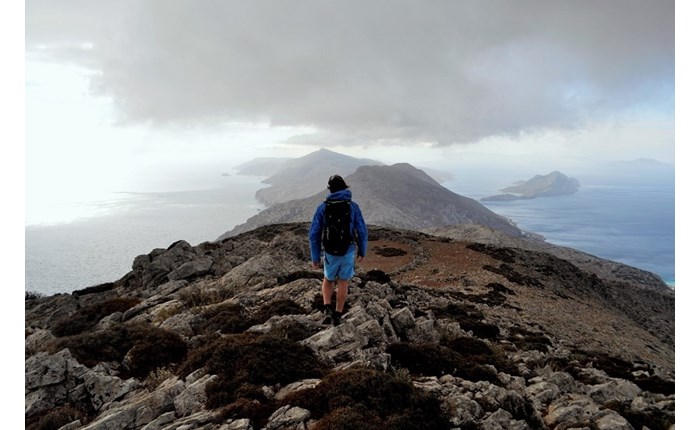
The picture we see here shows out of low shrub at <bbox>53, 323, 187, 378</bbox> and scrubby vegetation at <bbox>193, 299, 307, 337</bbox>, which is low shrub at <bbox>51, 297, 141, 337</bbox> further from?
scrubby vegetation at <bbox>193, 299, 307, 337</bbox>

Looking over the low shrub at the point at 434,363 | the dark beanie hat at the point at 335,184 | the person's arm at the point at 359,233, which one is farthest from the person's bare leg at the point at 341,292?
the dark beanie hat at the point at 335,184

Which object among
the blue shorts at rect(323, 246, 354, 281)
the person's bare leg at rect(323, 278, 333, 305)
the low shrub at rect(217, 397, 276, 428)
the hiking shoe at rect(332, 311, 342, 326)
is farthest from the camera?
the person's bare leg at rect(323, 278, 333, 305)

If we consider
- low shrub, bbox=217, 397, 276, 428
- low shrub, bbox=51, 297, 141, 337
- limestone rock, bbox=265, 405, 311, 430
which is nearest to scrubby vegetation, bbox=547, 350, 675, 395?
limestone rock, bbox=265, 405, 311, 430

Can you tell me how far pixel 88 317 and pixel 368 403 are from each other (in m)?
16.5

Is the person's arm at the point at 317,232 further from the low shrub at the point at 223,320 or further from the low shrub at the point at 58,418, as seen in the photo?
the low shrub at the point at 58,418

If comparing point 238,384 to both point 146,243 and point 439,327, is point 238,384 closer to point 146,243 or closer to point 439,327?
point 439,327

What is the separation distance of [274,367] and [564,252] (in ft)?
520

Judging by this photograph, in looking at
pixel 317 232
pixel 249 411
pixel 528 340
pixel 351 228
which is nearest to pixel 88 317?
pixel 317 232

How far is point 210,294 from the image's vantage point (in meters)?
16.4

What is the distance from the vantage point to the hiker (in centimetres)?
1009

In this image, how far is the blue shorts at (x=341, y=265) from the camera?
1047 cm

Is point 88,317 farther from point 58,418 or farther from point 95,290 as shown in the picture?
point 95,290

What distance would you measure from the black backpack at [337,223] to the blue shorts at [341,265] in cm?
→ 43

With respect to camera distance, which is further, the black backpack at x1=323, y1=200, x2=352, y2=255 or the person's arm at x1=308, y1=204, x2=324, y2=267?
the person's arm at x1=308, y1=204, x2=324, y2=267
